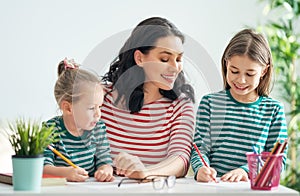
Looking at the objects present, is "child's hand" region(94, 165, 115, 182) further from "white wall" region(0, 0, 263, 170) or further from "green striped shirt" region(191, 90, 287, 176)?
"white wall" region(0, 0, 263, 170)

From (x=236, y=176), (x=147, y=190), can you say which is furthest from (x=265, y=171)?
(x=147, y=190)

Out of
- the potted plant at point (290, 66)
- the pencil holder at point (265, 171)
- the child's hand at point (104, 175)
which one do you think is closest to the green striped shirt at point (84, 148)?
the child's hand at point (104, 175)

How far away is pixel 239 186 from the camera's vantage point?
5.17 feet

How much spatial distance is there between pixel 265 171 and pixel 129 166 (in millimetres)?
399

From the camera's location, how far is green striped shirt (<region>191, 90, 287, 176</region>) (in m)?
1.83

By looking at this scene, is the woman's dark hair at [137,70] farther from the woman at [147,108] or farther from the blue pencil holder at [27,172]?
the blue pencil holder at [27,172]

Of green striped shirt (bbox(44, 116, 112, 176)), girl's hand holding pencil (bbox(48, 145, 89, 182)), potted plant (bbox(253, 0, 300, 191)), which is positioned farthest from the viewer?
potted plant (bbox(253, 0, 300, 191))

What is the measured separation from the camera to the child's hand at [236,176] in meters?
1.67

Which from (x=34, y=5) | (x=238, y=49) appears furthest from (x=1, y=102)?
(x=238, y=49)

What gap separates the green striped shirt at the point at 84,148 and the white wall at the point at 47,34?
1.52 meters

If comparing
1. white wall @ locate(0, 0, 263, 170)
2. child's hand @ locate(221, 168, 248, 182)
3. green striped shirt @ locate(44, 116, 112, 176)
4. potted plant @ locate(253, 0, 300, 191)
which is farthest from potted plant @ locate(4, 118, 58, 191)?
potted plant @ locate(253, 0, 300, 191)

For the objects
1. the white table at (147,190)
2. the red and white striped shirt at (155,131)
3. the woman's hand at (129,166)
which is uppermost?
the red and white striped shirt at (155,131)

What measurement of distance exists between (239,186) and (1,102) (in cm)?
205

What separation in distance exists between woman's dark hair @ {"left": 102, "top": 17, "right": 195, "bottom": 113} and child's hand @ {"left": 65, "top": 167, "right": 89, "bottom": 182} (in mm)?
249
